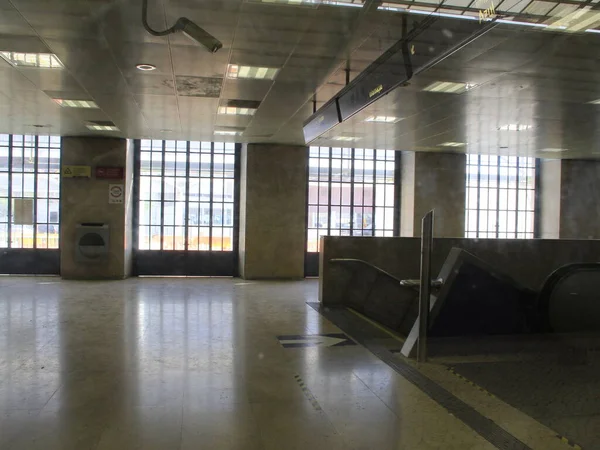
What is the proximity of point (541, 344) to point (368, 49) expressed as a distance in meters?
3.67

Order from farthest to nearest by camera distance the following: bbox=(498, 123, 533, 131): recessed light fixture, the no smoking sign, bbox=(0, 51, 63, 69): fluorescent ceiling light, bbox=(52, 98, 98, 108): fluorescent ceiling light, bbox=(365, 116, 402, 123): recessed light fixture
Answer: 1. the no smoking sign
2. bbox=(498, 123, 533, 131): recessed light fixture
3. bbox=(365, 116, 402, 123): recessed light fixture
4. bbox=(52, 98, 98, 108): fluorescent ceiling light
5. bbox=(0, 51, 63, 69): fluorescent ceiling light

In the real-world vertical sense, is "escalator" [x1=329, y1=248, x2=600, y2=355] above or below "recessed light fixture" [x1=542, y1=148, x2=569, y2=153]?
below

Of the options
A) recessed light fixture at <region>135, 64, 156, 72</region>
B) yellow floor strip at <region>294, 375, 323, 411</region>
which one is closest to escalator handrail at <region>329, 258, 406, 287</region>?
yellow floor strip at <region>294, 375, 323, 411</region>

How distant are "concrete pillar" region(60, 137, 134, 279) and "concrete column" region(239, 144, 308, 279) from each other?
8.54 ft

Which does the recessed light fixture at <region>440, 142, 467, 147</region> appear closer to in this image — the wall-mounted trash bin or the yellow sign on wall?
the wall-mounted trash bin

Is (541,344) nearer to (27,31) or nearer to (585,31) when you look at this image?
(585,31)

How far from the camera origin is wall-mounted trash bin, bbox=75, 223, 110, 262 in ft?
34.3

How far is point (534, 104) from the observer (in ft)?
22.5

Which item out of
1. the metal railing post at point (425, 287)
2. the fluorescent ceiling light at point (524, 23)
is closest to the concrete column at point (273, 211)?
the metal railing post at point (425, 287)

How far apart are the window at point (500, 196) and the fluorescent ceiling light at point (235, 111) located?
5.77m

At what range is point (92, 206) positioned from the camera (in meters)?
10.6

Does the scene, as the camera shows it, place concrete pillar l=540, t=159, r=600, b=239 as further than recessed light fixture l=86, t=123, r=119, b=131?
Yes

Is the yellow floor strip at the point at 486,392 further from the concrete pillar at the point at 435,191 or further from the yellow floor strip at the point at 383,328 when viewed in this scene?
the concrete pillar at the point at 435,191

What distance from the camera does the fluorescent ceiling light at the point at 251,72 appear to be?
551 cm
